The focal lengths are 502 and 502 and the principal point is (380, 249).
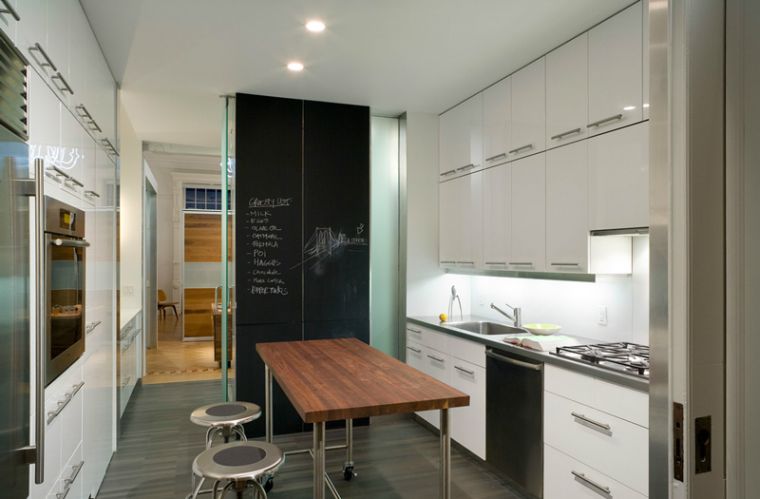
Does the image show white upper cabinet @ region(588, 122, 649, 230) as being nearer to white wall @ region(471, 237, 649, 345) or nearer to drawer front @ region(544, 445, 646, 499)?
white wall @ region(471, 237, 649, 345)

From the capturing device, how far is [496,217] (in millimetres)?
3650

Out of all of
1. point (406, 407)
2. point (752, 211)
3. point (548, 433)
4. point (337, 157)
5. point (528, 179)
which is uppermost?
point (337, 157)

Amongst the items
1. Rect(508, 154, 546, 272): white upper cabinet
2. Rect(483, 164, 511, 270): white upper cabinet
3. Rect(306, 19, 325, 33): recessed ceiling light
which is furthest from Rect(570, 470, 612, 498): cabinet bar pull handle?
Rect(306, 19, 325, 33): recessed ceiling light

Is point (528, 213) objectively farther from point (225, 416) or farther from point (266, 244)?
point (225, 416)

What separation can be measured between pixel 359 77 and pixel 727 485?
10.6 ft

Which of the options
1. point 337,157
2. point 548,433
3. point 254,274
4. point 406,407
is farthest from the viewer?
point 337,157

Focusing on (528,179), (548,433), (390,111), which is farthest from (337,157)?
(548,433)

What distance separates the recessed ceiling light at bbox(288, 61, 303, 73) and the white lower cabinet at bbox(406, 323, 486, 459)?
2.18 m

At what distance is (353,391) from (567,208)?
1.75 metres

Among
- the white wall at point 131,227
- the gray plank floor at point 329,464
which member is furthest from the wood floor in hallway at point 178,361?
the gray plank floor at point 329,464

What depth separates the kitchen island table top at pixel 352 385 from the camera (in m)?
1.76

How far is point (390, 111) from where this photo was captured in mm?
4445

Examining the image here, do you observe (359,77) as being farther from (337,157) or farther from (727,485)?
(727,485)

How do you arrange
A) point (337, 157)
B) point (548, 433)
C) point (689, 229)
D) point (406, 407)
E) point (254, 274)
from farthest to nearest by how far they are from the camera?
1. point (337, 157)
2. point (254, 274)
3. point (548, 433)
4. point (406, 407)
5. point (689, 229)
